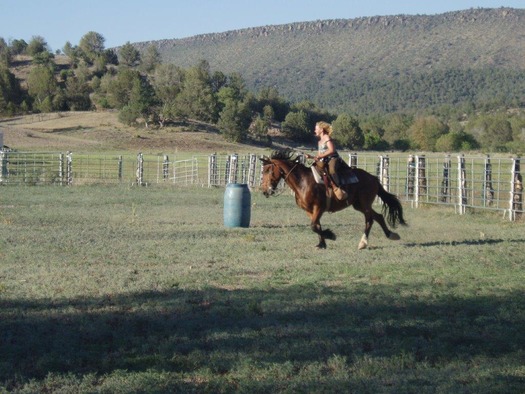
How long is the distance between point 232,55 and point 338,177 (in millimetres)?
148566

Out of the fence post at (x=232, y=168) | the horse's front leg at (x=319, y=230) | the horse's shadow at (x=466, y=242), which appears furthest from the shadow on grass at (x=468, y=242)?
the fence post at (x=232, y=168)

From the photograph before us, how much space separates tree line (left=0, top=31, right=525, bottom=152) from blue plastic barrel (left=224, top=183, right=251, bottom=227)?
4768 centimetres

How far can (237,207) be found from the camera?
60.3 ft

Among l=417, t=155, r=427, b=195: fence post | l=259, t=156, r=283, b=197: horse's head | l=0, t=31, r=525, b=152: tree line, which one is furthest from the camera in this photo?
l=0, t=31, r=525, b=152: tree line

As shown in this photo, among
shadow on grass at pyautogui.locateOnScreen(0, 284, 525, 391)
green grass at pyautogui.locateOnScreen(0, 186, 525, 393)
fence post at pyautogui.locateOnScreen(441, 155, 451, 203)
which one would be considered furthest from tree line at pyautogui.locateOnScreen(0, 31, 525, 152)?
shadow on grass at pyautogui.locateOnScreen(0, 284, 525, 391)

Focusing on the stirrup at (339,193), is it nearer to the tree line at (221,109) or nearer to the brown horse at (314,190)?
the brown horse at (314,190)

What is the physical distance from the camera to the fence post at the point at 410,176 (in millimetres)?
26609

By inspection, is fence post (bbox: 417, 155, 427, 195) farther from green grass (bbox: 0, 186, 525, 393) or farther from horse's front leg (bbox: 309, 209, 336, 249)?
horse's front leg (bbox: 309, 209, 336, 249)

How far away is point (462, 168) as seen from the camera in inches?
915

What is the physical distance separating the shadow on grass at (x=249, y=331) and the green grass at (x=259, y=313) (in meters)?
0.02

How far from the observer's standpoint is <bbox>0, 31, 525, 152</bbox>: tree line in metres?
72.6

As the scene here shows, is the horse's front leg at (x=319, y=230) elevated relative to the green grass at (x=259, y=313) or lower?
elevated

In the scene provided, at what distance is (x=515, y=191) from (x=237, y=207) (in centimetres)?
721

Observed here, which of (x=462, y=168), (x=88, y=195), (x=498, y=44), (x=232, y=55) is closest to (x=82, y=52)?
(x=232, y=55)
